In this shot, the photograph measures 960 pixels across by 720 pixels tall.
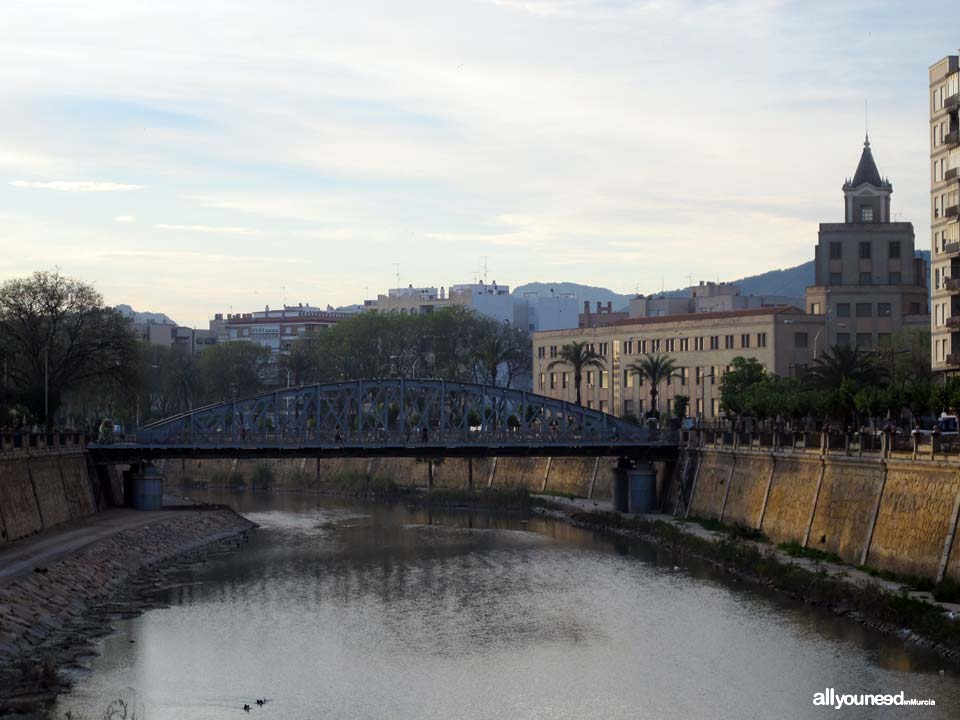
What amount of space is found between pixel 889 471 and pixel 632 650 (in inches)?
620

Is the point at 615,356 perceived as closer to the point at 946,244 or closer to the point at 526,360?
the point at 526,360

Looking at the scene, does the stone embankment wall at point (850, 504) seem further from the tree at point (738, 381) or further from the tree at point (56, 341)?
the tree at point (56, 341)

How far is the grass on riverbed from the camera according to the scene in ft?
165

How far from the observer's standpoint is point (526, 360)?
608 ft

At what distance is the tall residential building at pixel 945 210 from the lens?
292 ft

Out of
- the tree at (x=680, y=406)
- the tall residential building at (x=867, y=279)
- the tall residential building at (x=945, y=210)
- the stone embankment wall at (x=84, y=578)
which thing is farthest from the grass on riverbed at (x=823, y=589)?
the tall residential building at (x=867, y=279)

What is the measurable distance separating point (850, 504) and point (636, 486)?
35.8m

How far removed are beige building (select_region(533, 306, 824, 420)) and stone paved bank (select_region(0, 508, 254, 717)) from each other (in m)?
59.9

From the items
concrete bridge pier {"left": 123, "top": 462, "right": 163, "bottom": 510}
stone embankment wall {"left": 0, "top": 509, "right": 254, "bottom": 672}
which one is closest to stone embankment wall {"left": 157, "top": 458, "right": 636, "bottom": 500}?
stone embankment wall {"left": 0, "top": 509, "right": 254, "bottom": 672}

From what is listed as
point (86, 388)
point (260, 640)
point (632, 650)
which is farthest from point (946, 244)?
point (86, 388)

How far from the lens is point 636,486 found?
10106 centimetres

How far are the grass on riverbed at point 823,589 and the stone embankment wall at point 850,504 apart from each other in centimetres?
207

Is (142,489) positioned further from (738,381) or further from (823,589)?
(823,589)

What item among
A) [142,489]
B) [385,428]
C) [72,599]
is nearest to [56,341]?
[142,489]
